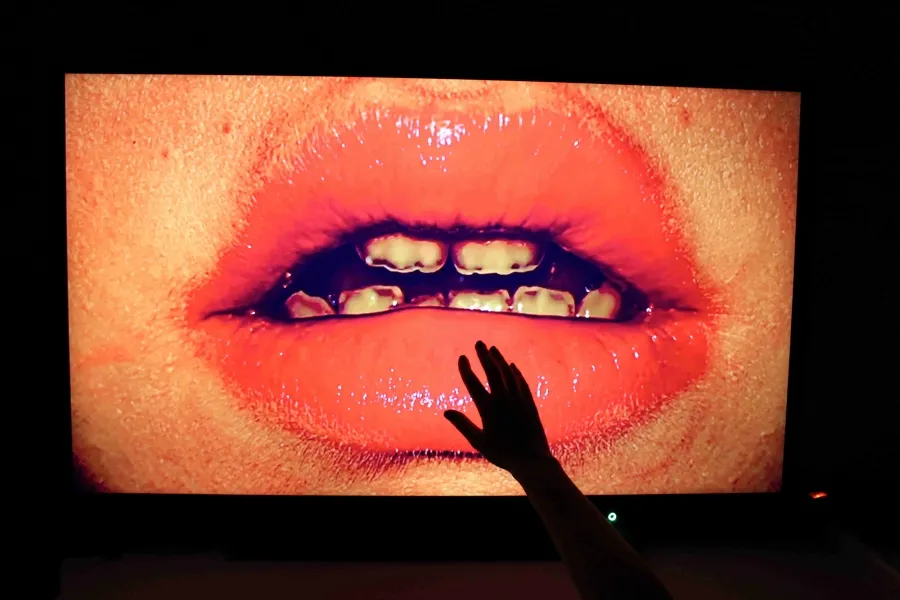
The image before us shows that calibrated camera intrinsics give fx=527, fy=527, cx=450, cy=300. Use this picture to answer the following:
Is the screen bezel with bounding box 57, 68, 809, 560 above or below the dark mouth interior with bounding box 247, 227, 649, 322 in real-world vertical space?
below

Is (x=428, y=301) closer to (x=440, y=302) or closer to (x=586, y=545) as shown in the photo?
(x=440, y=302)

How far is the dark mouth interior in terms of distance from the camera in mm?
877

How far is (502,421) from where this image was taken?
0.59 meters

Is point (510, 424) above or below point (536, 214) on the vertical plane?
below

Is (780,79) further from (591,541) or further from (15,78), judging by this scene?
(15,78)

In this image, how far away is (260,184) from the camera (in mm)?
859

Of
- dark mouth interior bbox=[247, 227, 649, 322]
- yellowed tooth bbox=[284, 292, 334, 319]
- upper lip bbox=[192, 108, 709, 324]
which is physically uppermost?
upper lip bbox=[192, 108, 709, 324]

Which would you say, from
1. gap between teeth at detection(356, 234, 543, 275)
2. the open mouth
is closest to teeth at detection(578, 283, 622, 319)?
the open mouth

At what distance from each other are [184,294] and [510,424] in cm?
60

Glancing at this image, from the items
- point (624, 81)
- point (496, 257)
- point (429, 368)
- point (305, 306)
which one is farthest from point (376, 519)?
point (624, 81)

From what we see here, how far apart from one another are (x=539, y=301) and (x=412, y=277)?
0.72 feet

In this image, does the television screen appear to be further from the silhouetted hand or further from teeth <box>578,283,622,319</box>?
the silhouetted hand

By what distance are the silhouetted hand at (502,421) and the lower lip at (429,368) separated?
0.29 m

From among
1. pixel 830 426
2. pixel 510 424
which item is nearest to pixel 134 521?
pixel 510 424
